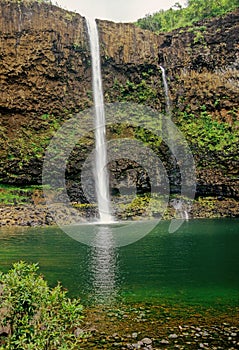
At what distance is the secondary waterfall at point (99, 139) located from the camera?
1516 inches

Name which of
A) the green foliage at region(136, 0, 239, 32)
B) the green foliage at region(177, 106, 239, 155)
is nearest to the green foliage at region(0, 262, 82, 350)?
the green foliage at region(177, 106, 239, 155)

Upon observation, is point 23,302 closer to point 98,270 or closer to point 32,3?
point 98,270

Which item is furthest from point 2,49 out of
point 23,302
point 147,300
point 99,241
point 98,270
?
point 23,302

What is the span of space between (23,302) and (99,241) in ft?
55.3

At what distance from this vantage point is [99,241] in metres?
22.8

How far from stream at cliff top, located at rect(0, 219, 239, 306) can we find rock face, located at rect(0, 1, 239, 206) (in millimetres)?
15682

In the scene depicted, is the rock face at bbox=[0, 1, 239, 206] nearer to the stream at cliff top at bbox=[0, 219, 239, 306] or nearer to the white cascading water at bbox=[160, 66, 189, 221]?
the white cascading water at bbox=[160, 66, 189, 221]

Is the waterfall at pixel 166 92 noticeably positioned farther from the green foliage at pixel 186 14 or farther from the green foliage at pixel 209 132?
the green foliage at pixel 186 14

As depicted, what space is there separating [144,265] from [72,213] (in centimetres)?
1982

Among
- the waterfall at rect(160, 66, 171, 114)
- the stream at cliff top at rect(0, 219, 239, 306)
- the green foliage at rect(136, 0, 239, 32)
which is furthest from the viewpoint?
the green foliage at rect(136, 0, 239, 32)

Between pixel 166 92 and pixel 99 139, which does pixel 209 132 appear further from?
pixel 99 139

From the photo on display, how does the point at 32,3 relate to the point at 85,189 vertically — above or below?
above

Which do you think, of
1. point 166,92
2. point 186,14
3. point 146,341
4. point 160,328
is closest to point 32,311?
point 146,341

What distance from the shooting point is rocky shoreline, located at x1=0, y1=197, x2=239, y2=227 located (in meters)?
32.8
